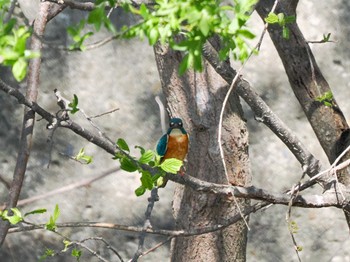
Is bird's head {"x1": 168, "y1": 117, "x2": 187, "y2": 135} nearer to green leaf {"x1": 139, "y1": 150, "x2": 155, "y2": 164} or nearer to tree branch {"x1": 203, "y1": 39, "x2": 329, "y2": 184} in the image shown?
tree branch {"x1": 203, "y1": 39, "x2": 329, "y2": 184}

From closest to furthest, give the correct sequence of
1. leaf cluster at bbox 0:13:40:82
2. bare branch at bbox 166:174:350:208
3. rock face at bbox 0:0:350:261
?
leaf cluster at bbox 0:13:40:82, bare branch at bbox 166:174:350:208, rock face at bbox 0:0:350:261

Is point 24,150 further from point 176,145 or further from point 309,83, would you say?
point 309,83

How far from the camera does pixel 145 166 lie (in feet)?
6.71

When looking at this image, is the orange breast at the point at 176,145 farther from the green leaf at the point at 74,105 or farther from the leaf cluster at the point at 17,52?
the leaf cluster at the point at 17,52

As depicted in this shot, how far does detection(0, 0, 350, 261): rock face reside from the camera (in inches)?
200

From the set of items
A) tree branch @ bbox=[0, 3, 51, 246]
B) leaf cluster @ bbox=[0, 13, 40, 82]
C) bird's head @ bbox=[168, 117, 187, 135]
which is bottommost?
leaf cluster @ bbox=[0, 13, 40, 82]

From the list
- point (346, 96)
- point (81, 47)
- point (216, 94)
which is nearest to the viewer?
point (81, 47)

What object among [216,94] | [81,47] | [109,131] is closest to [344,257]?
[109,131]

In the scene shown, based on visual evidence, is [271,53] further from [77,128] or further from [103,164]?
[77,128]

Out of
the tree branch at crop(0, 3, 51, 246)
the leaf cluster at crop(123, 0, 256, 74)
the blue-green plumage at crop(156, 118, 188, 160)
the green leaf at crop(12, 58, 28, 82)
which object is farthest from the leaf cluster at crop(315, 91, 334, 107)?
the green leaf at crop(12, 58, 28, 82)

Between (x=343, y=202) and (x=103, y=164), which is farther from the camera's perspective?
(x=103, y=164)

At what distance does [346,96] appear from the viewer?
16.5 feet

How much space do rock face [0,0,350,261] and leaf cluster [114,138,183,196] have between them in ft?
9.90

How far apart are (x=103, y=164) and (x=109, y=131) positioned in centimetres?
22
